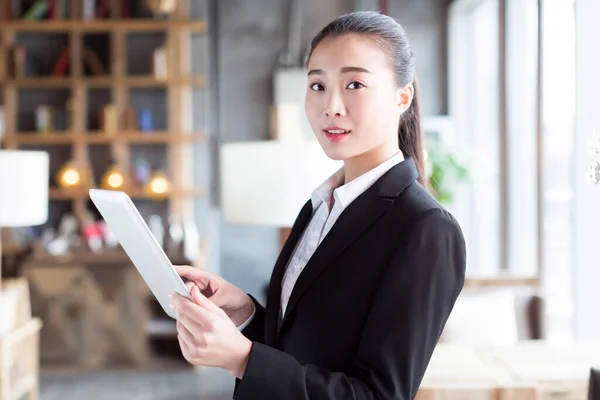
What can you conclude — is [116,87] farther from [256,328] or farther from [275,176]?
[256,328]

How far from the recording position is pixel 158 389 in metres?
5.27

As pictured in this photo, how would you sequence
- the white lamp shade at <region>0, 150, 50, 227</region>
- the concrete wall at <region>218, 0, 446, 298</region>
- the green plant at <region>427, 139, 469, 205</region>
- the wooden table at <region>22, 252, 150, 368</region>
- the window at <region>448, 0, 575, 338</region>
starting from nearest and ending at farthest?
the white lamp shade at <region>0, 150, 50, 227</region> < the window at <region>448, 0, 575, 338</region> < the green plant at <region>427, 139, 469, 205</region> < the wooden table at <region>22, 252, 150, 368</region> < the concrete wall at <region>218, 0, 446, 298</region>

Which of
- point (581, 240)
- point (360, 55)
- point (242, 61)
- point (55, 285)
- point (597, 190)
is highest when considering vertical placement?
point (242, 61)

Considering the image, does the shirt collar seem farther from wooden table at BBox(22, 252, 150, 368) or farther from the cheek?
wooden table at BBox(22, 252, 150, 368)

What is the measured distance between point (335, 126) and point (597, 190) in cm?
278

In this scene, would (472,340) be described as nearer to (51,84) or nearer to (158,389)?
(158,389)

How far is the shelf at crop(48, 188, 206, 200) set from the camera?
6445 mm

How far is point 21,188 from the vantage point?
346 cm

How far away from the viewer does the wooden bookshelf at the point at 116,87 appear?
650cm

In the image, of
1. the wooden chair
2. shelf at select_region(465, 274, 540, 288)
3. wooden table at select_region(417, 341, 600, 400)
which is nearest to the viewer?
wooden table at select_region(417, 341, 600, 400)

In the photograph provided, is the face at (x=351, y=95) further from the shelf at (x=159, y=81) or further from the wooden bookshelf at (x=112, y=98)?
the shelf at (x=159, y=81)

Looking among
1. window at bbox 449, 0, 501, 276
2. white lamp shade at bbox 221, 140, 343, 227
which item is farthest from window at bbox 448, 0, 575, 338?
white lamp shade at bbox 221, 140, 343, 227

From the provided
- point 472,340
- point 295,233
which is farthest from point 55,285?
point 295,233

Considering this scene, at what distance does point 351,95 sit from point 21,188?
258cm
